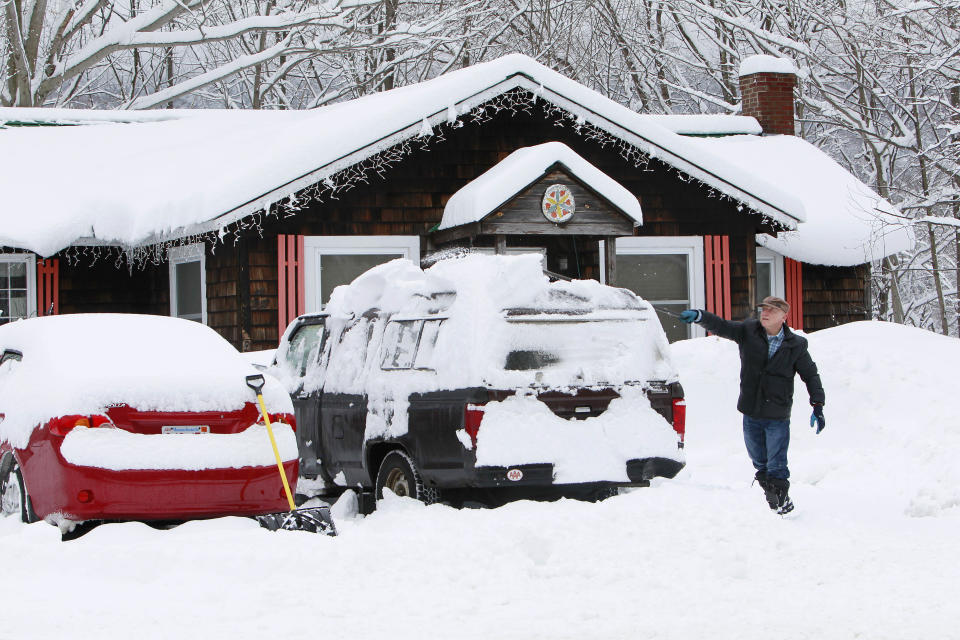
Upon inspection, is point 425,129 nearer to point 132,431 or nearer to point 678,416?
point 678,416

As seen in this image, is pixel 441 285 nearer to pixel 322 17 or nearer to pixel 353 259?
pixel 353 259

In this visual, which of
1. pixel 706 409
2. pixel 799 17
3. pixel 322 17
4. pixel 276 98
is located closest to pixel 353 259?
pixel 706 409

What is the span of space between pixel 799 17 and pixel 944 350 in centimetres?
1686

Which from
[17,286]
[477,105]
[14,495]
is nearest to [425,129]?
[477,105]

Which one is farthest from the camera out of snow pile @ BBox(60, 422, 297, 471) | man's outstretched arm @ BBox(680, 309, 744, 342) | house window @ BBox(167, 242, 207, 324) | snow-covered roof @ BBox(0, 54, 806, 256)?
house window @ BBox(167, 242, 207, 324)

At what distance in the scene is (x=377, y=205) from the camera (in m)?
17.2

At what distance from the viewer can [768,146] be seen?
23531mm

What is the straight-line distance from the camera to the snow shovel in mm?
8234

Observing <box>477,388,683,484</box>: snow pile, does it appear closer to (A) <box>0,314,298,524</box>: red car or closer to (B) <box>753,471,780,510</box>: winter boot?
(B) <box>753,471,780,510</box>: winter boot

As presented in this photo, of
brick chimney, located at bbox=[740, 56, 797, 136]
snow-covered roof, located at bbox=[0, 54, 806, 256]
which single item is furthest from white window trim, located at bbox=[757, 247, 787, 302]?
brick chimney, located at bbox=[740, 56, 797, 136]

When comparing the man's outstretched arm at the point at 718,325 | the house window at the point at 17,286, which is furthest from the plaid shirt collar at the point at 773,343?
the house window at the point at 17,286

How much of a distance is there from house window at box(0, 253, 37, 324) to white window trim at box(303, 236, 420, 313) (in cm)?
430

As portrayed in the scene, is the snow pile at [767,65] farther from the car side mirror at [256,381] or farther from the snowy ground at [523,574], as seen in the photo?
the car side mirror at [256,381]

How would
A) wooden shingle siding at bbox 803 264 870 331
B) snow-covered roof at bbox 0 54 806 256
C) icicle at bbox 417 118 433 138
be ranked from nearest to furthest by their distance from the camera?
1. snow-covered roof at bbox 0 54 806 256
2. icicle at bbox 417 118 433 138
3. wooden shingle siding at bbox 803 264 870 331
